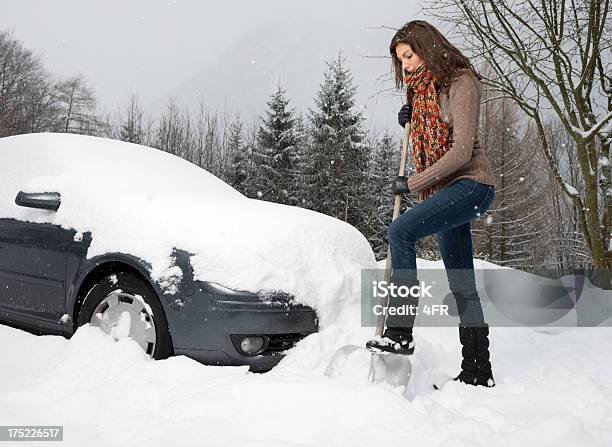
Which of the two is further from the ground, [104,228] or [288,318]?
[104,228]

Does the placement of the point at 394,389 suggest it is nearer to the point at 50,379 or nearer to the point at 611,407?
the point at 611,407

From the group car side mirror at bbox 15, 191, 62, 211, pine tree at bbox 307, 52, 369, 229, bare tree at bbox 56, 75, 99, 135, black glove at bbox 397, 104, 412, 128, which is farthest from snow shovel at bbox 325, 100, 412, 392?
bare tree at bbox 56, 75, 99, 135

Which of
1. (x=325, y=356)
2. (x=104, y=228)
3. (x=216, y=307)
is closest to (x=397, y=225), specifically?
(x=325, y=356)

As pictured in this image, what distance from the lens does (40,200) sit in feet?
10.1

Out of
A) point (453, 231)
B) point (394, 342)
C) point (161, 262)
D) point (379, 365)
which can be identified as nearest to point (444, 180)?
point (453, 231)

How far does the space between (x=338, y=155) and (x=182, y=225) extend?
73.3 feet

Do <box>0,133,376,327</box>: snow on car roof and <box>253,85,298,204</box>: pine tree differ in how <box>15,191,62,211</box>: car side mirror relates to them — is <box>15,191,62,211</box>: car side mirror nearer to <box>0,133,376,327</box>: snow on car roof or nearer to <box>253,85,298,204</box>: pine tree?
<box>0,133,376,327</box>: snow on car roof

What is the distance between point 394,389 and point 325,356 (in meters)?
0.49

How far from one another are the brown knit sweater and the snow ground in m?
0.99

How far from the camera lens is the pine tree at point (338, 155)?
24.7 meters

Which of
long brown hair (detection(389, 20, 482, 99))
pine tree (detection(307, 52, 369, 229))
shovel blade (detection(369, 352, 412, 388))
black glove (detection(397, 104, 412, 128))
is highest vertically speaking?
pine tree (detection(307, 52, 369, 229))

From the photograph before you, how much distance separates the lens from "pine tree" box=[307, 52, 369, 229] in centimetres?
2466

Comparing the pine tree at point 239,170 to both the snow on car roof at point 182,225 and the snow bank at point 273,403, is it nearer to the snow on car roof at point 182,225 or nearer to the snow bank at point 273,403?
the snow on car roof at point 182,225

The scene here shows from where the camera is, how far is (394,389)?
2.29 meters
